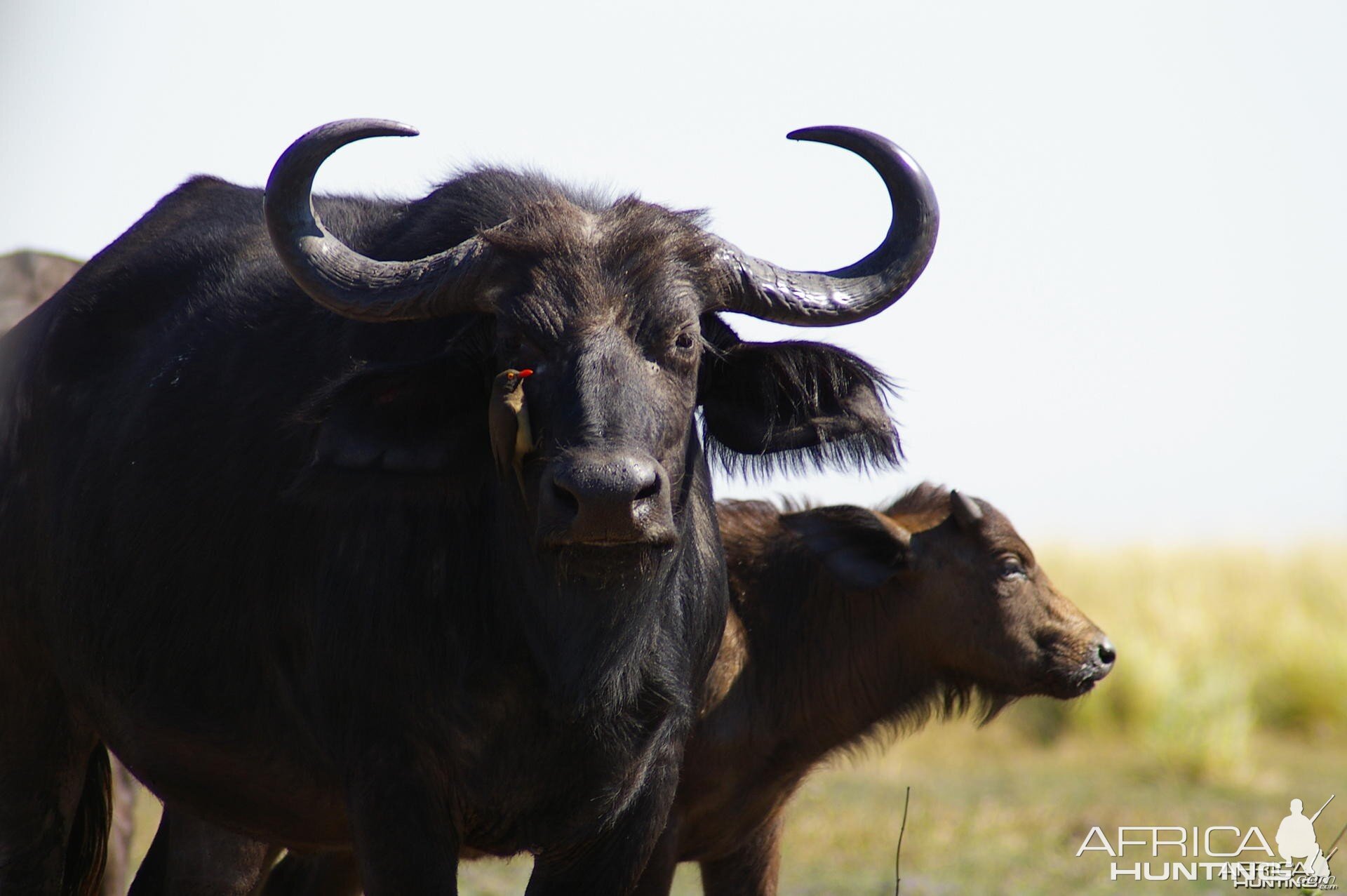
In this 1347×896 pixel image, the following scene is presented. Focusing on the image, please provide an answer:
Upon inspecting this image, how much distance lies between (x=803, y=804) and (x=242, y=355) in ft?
31.4

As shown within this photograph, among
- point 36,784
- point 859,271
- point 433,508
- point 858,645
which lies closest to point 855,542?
point 858,645

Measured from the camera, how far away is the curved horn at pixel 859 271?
4.98 metres

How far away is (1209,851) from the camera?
1142cm

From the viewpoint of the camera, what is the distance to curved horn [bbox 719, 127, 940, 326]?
4.98 meters

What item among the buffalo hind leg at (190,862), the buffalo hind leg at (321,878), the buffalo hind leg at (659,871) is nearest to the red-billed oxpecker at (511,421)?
the buffalo hind leg at (659,871)

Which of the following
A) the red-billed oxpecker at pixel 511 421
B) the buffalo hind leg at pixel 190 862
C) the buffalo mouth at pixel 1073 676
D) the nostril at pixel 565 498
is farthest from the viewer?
the buffalo mouth at pixel 1073 676

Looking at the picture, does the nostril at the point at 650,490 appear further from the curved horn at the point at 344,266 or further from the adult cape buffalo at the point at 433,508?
the curved horn at the point at 344,266

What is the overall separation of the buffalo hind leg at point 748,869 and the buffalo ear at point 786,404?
308cm

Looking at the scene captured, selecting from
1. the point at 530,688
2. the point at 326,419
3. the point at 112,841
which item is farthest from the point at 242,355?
the point at 112,841

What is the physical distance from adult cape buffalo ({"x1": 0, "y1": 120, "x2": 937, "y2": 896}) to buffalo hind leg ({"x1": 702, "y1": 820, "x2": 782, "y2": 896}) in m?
2.68

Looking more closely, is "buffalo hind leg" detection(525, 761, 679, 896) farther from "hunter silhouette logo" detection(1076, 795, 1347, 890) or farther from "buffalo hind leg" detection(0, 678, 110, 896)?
"hunter silhouette logo" detection(1076, 795, 1347, 890)

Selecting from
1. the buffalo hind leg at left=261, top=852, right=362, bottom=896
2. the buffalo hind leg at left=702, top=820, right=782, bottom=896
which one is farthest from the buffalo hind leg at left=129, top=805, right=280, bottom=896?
the buffalo hind leg at left=702, top=820, right=782, bottom=896

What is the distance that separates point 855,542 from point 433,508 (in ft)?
12.1

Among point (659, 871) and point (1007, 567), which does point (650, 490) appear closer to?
point (659, 871)
